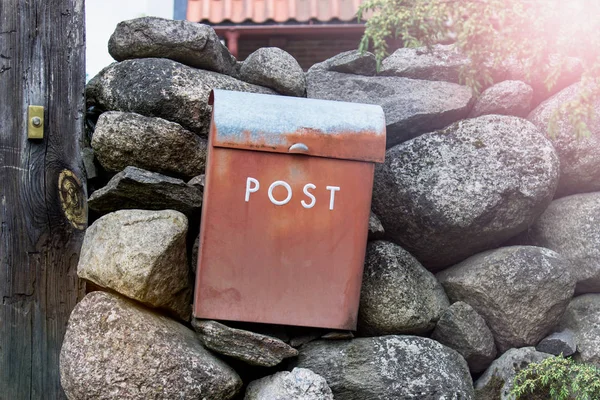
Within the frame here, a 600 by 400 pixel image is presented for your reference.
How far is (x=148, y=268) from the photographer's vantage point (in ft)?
12.5

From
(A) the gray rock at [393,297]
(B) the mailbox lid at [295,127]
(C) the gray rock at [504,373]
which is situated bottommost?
(C) the gray rock at [504,373]

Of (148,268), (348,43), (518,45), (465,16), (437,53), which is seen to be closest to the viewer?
(148,268)

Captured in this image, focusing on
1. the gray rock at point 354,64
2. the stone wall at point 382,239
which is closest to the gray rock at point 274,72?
the stone wall at point 382,239

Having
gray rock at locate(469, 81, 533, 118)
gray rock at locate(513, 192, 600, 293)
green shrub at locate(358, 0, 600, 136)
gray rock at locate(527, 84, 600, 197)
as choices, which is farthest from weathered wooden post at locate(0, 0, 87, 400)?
gray rock at locate(527, 84, 600, 197)

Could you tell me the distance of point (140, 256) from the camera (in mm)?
3805

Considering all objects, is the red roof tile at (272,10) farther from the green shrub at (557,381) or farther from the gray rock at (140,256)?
the green shrub at (557,381)

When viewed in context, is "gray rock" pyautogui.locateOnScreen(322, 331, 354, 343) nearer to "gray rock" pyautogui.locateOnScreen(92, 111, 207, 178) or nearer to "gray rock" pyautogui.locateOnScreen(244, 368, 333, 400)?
"gray rock" pyautogui.locateOnScreen(244, 368, 333, 400)

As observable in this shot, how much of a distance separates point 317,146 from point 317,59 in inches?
185

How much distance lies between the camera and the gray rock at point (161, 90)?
458 centimetres

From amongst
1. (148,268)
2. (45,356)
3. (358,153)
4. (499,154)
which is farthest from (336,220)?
(45,356)

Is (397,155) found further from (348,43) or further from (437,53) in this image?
(348,43)

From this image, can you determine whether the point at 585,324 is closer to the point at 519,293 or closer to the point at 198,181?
the point at 519,293

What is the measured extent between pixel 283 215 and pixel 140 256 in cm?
76

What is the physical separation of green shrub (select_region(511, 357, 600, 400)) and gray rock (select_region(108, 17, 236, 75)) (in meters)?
2.74
